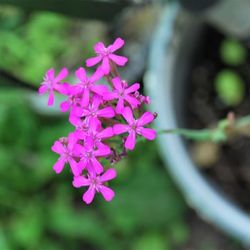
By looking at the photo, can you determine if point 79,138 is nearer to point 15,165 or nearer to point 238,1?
point 238,1

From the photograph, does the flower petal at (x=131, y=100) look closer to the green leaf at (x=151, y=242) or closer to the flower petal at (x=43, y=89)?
the flower petal at (x=43, y=89)

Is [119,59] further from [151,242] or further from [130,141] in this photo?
[151,242]

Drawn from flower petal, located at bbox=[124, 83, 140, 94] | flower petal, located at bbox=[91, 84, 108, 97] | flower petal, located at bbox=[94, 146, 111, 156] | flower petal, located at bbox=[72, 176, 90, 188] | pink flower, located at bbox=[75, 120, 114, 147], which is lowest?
flower petal, located at bbox=[72, 176, 90, 188]

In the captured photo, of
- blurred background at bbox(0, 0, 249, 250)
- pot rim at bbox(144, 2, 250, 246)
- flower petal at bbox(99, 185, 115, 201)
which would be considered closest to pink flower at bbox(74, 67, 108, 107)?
flower petal at bbox(99, 185, 115, 201)

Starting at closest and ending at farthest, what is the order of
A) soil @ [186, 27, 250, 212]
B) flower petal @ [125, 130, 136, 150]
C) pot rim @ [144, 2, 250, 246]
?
1. flower petal @ [125, 130, 136, 150]
2. pot rim @ [144, 2, 250, 246]
3. soil @ [186, 27, 250, 212]

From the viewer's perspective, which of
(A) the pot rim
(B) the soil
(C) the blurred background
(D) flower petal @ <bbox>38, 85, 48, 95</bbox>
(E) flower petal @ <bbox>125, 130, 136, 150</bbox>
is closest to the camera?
(E) flower petal @ <bbox>125, 130, 136, 150</bbox>

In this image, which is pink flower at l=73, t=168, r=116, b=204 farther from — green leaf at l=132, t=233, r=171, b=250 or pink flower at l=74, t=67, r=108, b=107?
green leaf at l=132, t=233, r=171, b=250
